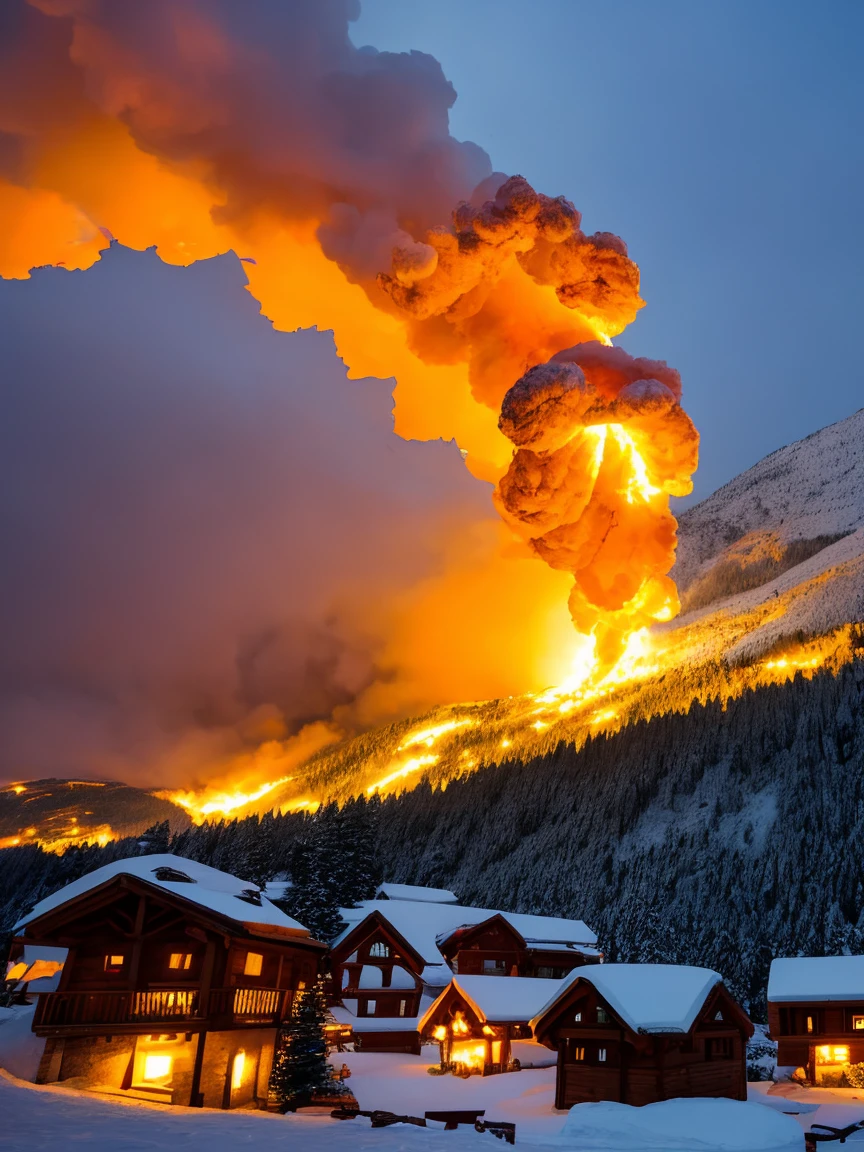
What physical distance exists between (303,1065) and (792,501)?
→ 6871 inches

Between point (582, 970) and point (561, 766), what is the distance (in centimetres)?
7999

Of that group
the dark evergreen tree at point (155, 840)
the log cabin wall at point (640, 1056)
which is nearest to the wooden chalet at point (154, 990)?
the log cabin wall at point (640, 1056)

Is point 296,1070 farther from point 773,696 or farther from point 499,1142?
point 773,696

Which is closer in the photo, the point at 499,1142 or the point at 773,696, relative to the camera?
the point at 499,1142

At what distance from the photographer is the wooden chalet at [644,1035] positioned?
30297 millimetres

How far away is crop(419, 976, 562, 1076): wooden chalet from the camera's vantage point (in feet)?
133

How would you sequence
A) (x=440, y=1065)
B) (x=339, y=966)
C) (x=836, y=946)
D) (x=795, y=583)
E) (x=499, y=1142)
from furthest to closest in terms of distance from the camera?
(x=795, y=583)
(x=836, y=946)
(x=339, y=966)
(x=440, y=1065)
(x=499, y=1142)

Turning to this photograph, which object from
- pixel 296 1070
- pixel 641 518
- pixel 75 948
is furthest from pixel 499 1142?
pixel 641 518

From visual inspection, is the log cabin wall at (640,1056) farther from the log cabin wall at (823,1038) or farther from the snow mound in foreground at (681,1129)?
the log cabin wall at (823,1038)

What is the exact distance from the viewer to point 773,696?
91.9 metres

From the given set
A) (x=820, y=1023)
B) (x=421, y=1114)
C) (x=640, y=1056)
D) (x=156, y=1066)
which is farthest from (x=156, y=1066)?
(x=820, y=1023)

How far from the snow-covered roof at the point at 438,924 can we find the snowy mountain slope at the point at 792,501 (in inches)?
4894

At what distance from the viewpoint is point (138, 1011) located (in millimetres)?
25531

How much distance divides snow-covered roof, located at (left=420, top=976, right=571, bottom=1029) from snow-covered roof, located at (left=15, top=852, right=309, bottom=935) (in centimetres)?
1505
